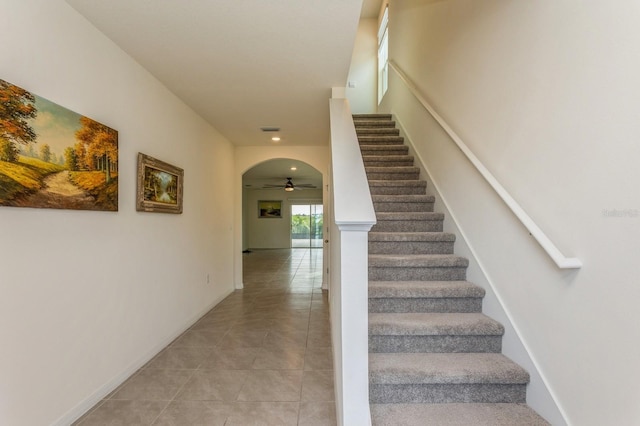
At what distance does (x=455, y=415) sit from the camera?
164 cm

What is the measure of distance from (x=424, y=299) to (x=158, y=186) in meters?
2.55

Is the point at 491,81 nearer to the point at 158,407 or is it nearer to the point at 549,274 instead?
the point at 549,274

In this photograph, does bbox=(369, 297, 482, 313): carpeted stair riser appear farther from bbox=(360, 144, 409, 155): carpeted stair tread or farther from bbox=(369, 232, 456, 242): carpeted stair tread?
bbox=(360, 144, 409, 155): carpeted stair tread

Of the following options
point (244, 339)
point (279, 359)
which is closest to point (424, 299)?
point (279, 359)

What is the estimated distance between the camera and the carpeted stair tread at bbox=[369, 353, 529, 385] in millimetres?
1716

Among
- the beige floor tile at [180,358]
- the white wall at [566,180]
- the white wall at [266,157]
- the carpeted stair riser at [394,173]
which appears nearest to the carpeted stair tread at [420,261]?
the white wall at [566,180]

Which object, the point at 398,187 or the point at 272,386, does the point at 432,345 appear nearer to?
the point at 272,386

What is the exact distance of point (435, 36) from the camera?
3260 millimetres

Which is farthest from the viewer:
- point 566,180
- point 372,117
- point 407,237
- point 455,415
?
point 372,117

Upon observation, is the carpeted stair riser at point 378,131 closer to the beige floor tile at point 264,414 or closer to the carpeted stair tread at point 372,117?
the carpeted stair tread at point 372,117

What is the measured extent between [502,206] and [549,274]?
536mm

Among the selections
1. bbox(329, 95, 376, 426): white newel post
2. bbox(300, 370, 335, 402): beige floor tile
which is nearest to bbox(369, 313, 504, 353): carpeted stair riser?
bbox(329, 95, 376, 426): white newel post

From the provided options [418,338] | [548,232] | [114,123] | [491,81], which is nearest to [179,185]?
[114,123]

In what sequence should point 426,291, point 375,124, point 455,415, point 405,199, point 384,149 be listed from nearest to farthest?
point 455,415 → point 426,291 → point 405,199 → point 384,149 → point 375,124
